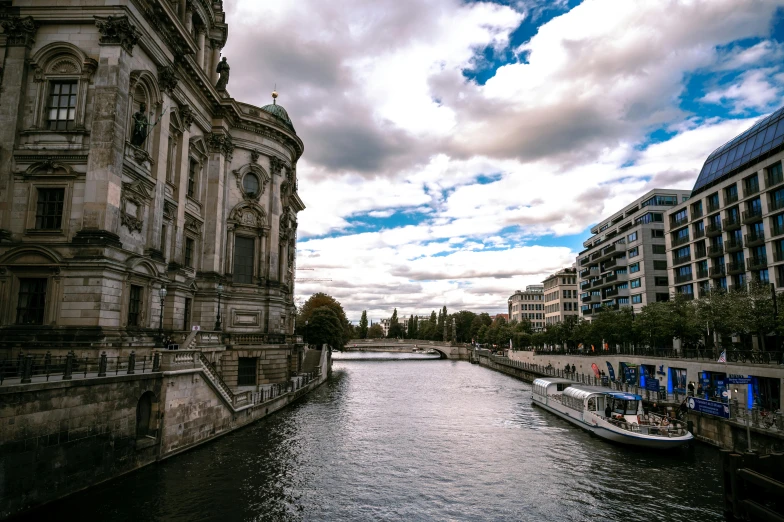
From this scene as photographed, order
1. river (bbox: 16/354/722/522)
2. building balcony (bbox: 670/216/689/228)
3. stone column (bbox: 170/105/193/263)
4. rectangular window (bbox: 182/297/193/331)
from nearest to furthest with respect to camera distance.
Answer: river (bbox: 16/354/722/522), stone column (bbox: 170/105/193/263), rectangular window (bbox: 182/297/193/331), building balcony (bbox: 670/216/689/228)

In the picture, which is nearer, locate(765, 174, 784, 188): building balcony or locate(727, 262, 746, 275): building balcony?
locate(765, 174, 784, 188): building balcony

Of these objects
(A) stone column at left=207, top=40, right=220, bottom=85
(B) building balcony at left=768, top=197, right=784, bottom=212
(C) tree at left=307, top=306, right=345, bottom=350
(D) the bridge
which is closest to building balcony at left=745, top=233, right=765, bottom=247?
(B) building balcony at left=768, top=197, right=784, bottom=212

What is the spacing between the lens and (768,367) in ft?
107

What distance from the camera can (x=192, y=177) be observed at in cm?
4300

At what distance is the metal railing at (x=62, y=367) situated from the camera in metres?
18.1

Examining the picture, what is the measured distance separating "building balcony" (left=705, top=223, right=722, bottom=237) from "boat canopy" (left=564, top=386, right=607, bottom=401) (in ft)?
111

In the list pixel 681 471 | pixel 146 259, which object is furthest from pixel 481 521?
pixel 146 259

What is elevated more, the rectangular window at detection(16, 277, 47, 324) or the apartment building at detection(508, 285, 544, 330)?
the apartment building at detection(508, 285, 544, 330)

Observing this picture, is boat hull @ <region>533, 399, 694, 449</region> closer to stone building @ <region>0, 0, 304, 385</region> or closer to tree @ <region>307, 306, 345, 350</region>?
stone building @ <region>0, 0, 304, 385</region>

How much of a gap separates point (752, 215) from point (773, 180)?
484 centimetres

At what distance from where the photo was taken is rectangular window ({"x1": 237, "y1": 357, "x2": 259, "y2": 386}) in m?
44.3

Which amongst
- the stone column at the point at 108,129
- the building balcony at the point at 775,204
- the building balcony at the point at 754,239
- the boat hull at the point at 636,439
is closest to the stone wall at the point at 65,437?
the stone column at the point at 108,129

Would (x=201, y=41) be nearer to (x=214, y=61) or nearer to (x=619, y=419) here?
(x=214, y=61)

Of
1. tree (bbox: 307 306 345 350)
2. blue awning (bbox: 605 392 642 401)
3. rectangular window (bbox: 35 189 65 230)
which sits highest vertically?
rectangular window (bbox: 35 189 65 230)
